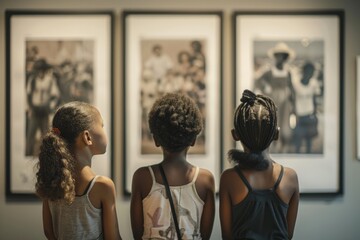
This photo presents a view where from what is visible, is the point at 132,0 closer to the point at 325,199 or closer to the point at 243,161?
the point at 243,161

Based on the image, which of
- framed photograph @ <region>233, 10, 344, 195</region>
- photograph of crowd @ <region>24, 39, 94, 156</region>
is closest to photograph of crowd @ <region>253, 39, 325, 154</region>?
framed photograph @ <region>233, 10, 344, 195</region>

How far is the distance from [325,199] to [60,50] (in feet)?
6.35

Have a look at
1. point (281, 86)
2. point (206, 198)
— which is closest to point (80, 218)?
point (206, 198)

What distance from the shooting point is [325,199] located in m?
2.75

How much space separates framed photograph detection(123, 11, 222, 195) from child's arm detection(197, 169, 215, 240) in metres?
0.98

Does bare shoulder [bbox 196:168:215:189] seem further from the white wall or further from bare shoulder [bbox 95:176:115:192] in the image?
the white wall

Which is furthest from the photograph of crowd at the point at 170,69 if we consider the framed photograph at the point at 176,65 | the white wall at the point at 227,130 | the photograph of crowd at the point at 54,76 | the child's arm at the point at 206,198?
the child's arm at the point at 206,198

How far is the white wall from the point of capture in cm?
273

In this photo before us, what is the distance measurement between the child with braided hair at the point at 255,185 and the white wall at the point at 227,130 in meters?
1.03

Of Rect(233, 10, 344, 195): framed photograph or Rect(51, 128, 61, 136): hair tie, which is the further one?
Rect(233, 10, 344, 195): framed photograph

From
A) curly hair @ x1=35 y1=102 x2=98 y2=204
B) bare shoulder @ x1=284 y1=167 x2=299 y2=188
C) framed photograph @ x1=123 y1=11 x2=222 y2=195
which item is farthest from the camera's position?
framed photograph @ x1=123 y1=11 x2=222 y2=195

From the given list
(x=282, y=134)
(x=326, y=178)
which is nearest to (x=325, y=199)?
(x=326, y=178)

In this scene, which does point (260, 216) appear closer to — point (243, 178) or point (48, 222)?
point (243, 178)

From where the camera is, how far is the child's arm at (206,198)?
5.53 ft
